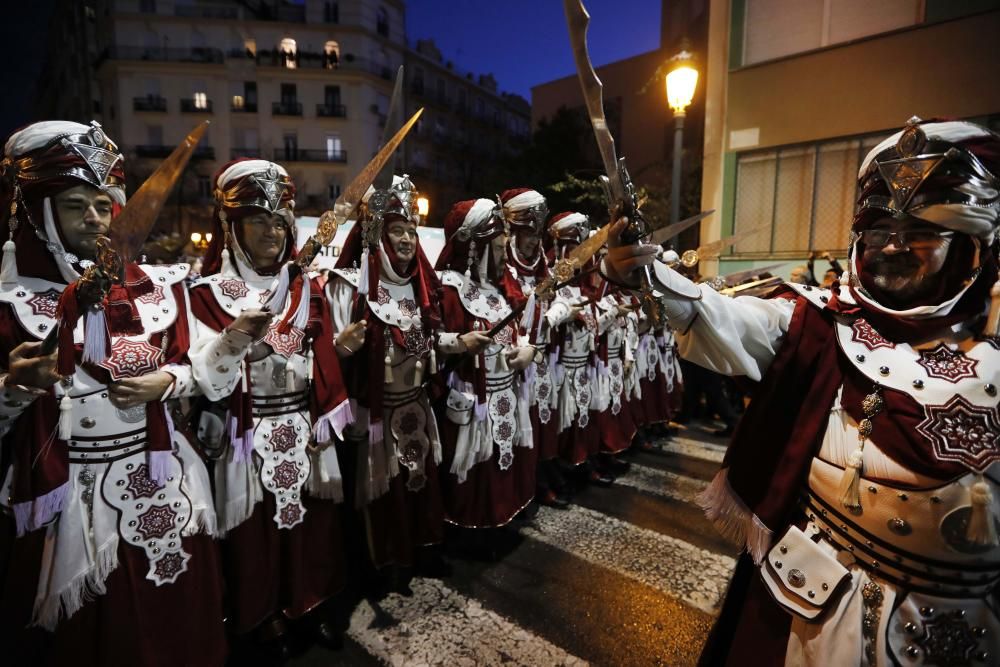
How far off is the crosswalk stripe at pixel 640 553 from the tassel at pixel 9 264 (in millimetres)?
3566

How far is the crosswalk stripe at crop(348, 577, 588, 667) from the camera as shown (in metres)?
2.59

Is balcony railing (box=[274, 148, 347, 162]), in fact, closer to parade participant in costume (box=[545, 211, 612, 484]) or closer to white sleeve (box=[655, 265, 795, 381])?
parade participant in costume (box=[545, 211, 612, 484])

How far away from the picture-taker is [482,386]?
A: 3467mm

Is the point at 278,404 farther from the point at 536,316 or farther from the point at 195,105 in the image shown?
the point at 195,105

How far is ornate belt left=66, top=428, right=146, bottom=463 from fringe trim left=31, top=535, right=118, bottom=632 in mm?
328

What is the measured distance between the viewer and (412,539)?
3322mm

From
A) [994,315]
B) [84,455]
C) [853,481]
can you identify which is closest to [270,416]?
[84,455]

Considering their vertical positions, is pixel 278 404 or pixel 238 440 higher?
pixel 278 404

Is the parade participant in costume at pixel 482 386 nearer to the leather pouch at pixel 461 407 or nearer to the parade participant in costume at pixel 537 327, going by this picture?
the leather pouch at pixel 461 407

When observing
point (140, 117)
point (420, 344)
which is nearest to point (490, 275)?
point (420, 344)

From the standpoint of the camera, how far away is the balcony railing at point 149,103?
94.6 ft

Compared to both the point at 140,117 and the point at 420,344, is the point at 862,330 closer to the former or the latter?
the point at 420,344

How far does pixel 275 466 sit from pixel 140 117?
36.7 meters

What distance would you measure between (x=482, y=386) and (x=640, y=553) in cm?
181
